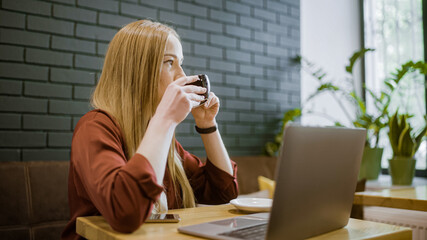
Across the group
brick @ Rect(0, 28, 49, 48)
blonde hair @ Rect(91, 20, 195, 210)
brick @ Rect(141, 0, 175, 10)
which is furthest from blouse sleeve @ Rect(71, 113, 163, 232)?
brick @ Rect(141, 0, 175, 10)

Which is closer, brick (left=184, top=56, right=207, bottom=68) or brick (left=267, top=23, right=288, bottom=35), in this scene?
brick (left=184, top=56, right=207, bottom=68)

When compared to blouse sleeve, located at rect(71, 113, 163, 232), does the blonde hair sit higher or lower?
higher

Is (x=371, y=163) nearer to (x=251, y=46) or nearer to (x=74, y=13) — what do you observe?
(x=251, y=46)

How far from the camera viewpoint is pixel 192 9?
113 inches

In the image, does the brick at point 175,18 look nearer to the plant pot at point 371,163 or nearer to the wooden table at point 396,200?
the plant pot at point 371,163

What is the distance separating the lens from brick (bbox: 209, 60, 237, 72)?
9.68 ft

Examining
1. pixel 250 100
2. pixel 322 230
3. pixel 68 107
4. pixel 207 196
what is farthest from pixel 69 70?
pixel 322 230

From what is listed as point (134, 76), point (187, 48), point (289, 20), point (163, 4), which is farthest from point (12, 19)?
point (289, 20)

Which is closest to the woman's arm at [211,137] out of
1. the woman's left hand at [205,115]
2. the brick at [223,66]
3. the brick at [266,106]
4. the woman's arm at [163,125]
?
the woman's left hand at [205,115]

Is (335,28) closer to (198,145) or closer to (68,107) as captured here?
(198,145)

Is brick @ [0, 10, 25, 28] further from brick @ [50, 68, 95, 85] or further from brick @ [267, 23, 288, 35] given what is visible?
brick @ [267, 23, 288, 35]

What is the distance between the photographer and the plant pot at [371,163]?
271cm

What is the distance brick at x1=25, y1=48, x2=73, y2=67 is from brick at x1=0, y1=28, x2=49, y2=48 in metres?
0.04

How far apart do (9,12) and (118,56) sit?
1.24 meters
